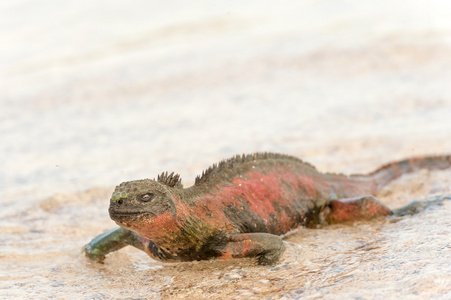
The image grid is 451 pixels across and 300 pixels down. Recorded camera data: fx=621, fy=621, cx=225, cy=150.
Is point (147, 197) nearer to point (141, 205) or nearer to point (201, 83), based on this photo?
point (141, 205)

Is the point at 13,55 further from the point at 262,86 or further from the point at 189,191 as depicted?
the point at 189,191

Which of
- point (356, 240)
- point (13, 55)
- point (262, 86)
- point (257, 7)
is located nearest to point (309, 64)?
point (262, 86)

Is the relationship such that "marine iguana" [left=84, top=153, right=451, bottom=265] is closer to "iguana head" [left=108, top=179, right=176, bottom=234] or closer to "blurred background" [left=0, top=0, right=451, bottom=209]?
"iguana head" [left=108, top=179, right=176, bottom=234]

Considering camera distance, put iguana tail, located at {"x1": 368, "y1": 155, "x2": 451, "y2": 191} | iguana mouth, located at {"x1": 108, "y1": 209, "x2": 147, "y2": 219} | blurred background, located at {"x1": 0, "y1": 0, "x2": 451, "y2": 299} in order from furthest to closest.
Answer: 1. iguana tail, located at {"x1": 368, "y1": 155, "x2": 451, "y2": 191}
2. blurred background, located at {"x1": 0, "y1": 0, "x2": 451, "y2": 299}
3. iguana mouth, located at {"x1": 108, "y1": 209, "x2": 147, "y2": 219}

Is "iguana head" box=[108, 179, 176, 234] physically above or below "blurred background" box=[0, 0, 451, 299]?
below

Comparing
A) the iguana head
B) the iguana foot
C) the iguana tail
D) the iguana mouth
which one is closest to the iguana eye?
the iguana head

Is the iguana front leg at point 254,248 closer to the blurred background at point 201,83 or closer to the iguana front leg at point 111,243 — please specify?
the iguana front leg at point 111,243

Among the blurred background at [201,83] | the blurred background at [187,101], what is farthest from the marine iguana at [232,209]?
the blurred background at [201,83]

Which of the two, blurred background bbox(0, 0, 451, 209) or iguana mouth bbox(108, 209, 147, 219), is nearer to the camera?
iguana mouth bbox(108, 209, 147, 219)
